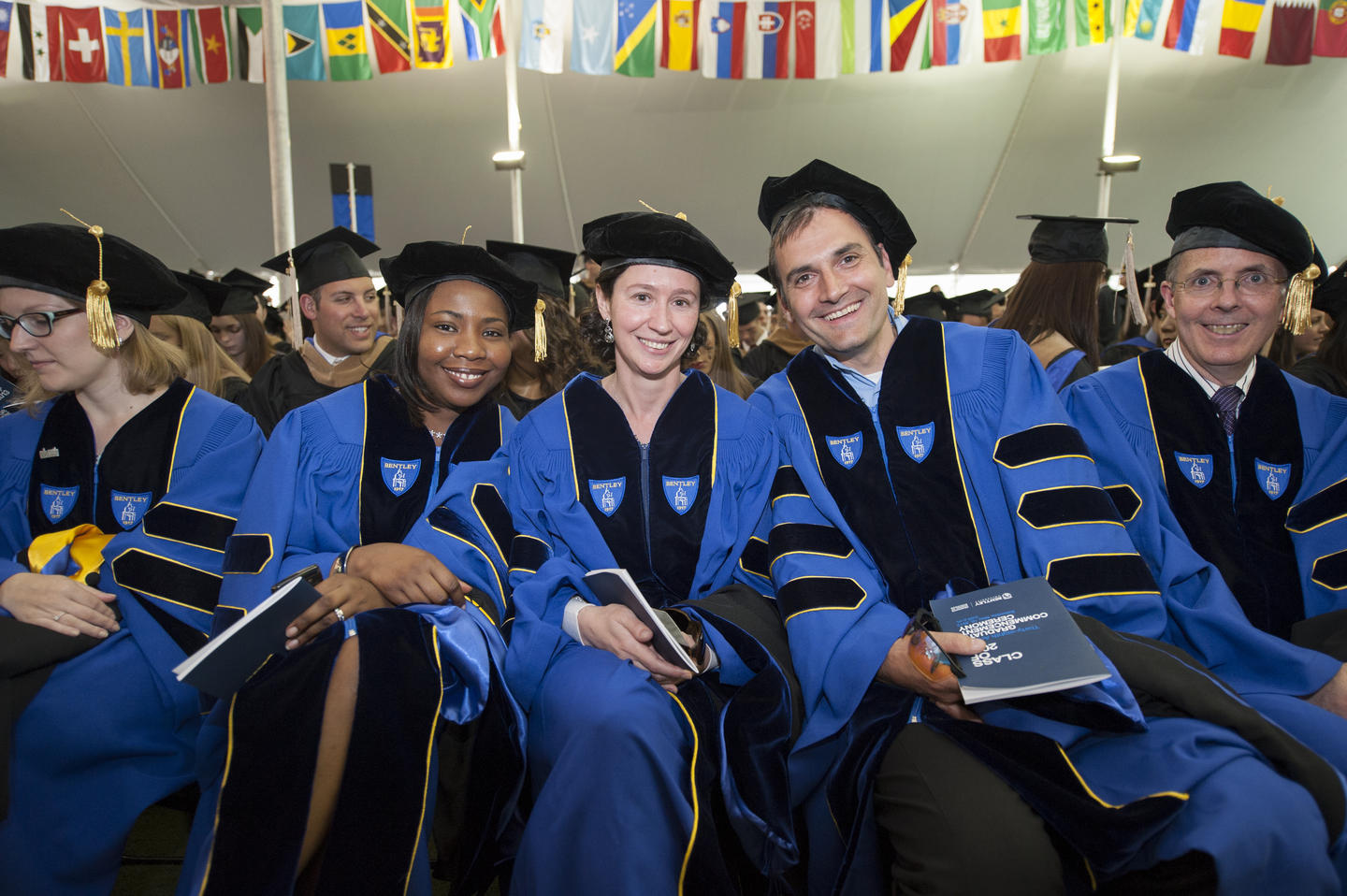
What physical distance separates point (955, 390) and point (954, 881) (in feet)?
3.94

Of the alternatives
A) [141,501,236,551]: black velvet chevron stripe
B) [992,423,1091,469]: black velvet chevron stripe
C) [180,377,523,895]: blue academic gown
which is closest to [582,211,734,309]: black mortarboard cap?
[180,377,523,895]: blue academic gown

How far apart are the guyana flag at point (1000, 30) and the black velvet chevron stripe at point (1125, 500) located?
1088cm

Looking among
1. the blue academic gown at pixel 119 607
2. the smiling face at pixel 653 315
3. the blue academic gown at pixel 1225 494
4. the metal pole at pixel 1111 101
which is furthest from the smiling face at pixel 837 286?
the metal pole at pixel 1111 101

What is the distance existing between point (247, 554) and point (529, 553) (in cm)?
75

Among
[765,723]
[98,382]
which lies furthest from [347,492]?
[765,723]

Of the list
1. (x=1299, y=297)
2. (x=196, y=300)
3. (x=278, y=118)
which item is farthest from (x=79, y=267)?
(x=278, y=118)

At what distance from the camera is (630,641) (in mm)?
1937

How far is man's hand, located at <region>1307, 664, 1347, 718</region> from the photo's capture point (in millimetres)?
1864

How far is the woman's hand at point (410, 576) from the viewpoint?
2098 mm

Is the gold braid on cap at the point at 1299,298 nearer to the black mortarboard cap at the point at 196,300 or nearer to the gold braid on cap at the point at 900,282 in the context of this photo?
the gold braid on cap at the point at 900,282

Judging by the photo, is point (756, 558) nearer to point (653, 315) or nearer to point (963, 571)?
point (963, 571)

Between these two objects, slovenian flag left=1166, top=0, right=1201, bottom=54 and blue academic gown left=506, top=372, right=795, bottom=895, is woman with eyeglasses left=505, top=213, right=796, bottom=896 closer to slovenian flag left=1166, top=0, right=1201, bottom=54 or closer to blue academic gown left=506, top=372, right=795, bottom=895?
blue academic gown left=506, top=372, right=795, bottom=895

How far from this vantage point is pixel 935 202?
49.2ft

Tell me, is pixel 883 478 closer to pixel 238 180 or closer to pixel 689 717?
pixel 689 717
